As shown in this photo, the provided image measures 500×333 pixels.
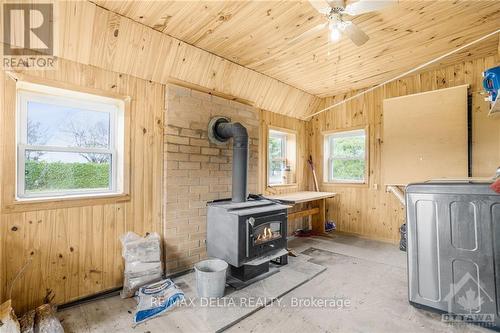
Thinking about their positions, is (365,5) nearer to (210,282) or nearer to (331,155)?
(210,282)

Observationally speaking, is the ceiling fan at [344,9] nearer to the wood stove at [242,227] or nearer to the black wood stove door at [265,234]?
the wood stove at [242,227]

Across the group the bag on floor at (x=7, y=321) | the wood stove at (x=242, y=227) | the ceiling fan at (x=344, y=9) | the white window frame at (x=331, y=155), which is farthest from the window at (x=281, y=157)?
the bag on floor at (x=7, y=321)

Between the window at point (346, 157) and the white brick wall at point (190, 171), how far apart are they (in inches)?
91.7

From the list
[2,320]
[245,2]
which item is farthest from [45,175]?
[245,2]

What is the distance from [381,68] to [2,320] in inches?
179

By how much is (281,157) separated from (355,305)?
9.32ft

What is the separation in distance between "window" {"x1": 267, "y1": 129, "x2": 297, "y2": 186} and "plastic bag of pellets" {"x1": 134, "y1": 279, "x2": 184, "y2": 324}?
98.9 inches

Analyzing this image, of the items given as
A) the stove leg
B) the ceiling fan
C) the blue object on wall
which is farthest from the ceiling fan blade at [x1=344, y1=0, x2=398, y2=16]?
the stove leg

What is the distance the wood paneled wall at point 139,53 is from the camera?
199 cm

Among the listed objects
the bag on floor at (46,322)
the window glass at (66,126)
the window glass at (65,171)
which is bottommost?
the bag on floor at (46,322)

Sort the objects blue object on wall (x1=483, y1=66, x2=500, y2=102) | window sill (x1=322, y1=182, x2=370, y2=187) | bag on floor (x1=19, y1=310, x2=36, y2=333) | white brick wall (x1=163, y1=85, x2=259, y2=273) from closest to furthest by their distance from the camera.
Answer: bag on floor (x1=19, y1=310, x2=36, y2=333) → blue object on wall (x1=483, y1=66, x2=500, y2=102) → white brick wall (x1=163, y1=85, x2=259, y2=273) → window sill (x1=322, y1=182, x2=370, y2=187)

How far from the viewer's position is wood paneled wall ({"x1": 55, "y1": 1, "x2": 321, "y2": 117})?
1988 mm

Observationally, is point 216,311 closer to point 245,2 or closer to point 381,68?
point 245,2

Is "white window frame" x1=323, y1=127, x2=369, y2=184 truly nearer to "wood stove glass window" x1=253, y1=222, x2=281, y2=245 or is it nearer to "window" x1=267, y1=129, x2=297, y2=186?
"window" x1=267, y1=129, x2=297, y2=186
